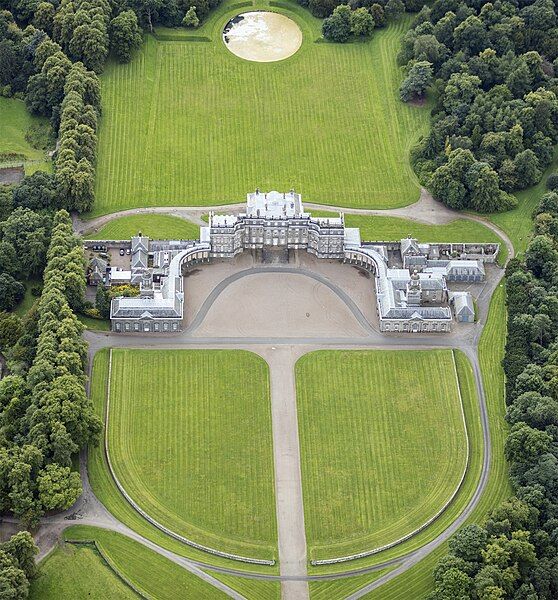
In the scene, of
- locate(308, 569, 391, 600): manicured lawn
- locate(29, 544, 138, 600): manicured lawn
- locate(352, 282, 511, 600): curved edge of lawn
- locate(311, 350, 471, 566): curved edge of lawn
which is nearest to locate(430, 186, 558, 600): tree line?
locate(352, 282, 511, 600): curved edge of lawn

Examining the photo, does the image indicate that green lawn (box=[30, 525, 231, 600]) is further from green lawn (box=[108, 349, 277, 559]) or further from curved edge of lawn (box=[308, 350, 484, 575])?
curved edge of lawn (box=[308, 350, 484, 575])

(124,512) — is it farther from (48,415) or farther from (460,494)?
(460,494)

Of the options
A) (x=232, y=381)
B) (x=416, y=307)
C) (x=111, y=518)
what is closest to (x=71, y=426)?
(x=111, y=518)

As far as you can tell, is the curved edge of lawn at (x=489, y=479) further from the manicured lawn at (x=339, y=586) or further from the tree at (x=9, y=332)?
the tree at (x=9, y=332)

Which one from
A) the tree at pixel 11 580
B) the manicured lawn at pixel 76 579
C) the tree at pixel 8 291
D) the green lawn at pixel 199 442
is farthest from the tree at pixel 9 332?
the tree at pixel 11 580

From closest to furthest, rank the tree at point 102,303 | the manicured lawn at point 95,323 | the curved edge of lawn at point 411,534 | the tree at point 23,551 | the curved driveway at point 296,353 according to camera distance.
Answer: the tree at point 23,551 < the curved driveway at point 296,353 < the curved edge of lawn at point 411,534 < the manicured lawn at point 95,323 < the tree at point 102,303

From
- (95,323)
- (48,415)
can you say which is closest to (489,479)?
(48,415)
